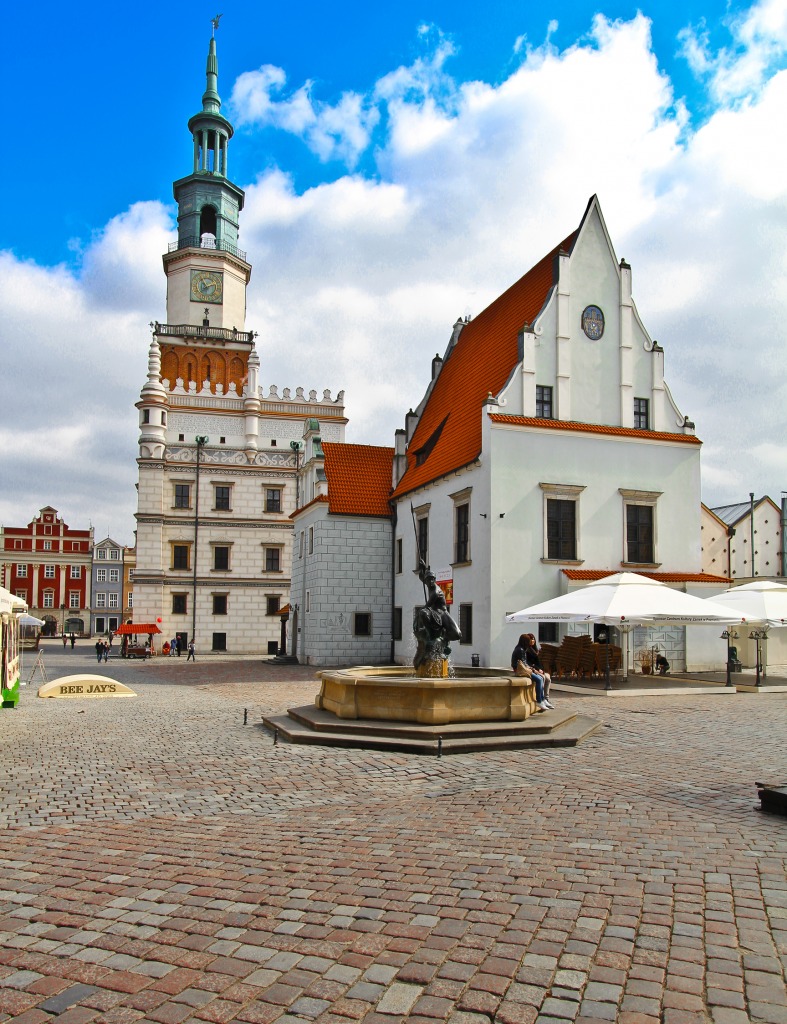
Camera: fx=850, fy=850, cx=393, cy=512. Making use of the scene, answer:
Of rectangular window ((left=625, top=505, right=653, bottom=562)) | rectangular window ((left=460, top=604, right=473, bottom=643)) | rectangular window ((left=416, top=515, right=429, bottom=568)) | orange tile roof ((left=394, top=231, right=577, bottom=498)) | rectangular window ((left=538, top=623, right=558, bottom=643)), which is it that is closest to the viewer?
rectangular window ((left=538, top=623, right=558, bottom=643))

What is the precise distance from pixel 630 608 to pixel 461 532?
8768 millimetres

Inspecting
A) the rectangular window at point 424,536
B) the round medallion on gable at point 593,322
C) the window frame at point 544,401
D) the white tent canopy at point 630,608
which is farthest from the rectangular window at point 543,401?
the white tent canopy at point 630,608

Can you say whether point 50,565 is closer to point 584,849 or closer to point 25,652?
point 25,652

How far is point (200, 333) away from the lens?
50969 millimetres

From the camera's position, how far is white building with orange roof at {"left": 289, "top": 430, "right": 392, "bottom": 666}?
34.1 meters

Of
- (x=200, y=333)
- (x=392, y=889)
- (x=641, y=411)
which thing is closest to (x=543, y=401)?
(x=641, y=411)

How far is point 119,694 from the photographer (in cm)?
2106

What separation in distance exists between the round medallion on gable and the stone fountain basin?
59.9ft

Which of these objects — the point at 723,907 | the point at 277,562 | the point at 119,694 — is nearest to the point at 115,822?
the point at 723,907

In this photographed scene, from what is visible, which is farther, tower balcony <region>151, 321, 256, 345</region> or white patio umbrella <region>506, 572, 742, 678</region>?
tower balcony <region>151, 321, 256, 345</region>

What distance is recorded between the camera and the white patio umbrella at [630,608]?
20250 mm

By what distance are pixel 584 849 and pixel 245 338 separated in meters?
48.4

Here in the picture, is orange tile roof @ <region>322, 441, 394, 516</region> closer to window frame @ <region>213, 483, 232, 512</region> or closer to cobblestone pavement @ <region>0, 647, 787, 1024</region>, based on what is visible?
window frame @ <region>213, 483, 232, 512</region>

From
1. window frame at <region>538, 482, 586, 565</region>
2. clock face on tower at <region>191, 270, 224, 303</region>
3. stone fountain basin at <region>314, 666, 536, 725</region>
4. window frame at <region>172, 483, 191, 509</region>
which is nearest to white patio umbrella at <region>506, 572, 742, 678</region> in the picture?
window frame at <region>538, 482, 586, 565</region>
